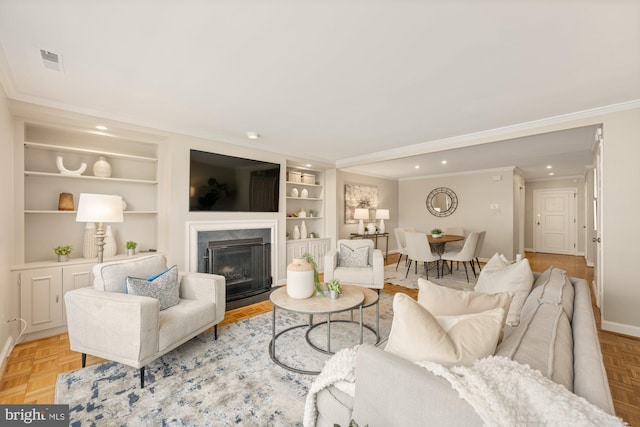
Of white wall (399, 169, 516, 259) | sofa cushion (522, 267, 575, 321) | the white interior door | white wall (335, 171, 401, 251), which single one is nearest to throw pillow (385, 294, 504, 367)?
sofa cushion (522, 267, 575, 321)

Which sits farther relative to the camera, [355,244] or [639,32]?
[355,244]

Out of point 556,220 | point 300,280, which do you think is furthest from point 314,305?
point 556,220

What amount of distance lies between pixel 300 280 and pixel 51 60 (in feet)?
7.81

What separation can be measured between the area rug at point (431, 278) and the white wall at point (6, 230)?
14.8 feet

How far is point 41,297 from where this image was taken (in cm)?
262

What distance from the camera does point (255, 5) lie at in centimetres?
141

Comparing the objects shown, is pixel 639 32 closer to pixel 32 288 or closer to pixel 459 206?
pixel 32 288

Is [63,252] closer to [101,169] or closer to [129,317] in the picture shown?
[101,169]

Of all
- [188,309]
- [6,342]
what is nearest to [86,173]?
[6,342]

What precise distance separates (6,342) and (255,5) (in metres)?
3.22

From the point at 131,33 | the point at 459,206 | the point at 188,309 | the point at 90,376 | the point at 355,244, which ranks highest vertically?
the point at 131,33

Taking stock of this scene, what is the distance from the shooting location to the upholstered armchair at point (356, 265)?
11.9 feet

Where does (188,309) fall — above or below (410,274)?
above

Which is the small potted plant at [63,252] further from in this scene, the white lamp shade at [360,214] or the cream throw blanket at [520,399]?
the white lamp shade at [360,214]
